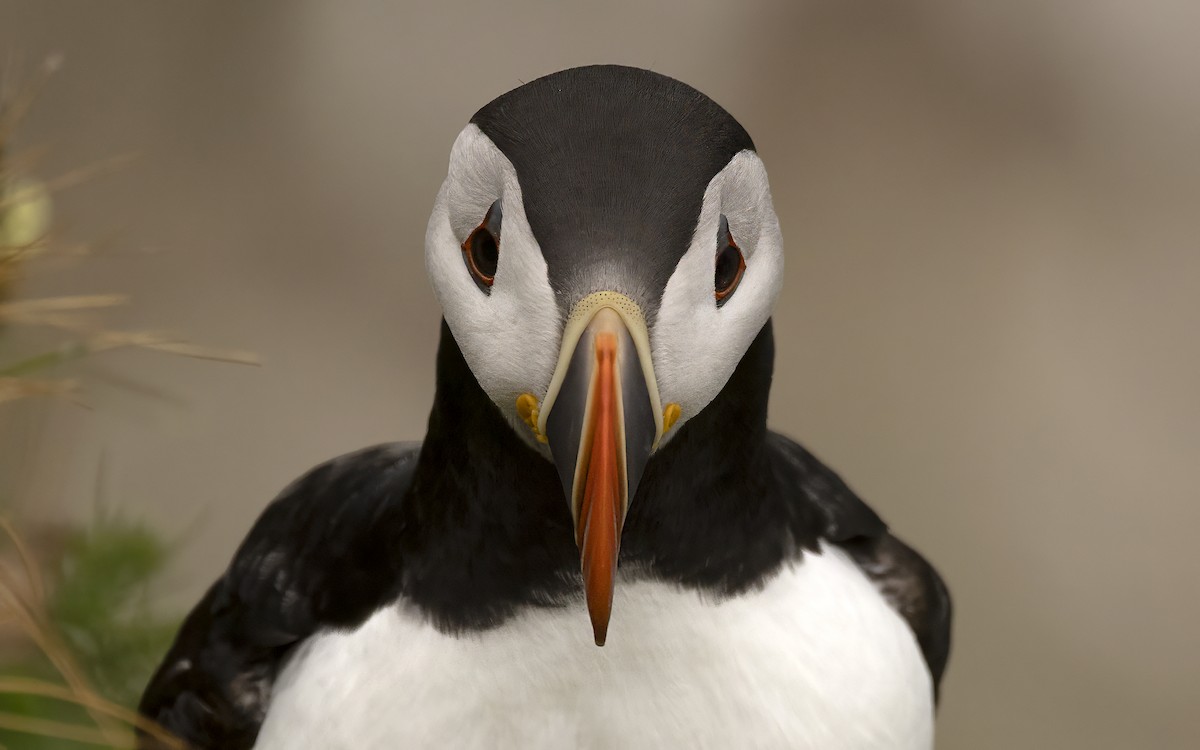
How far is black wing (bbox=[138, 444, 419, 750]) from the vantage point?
144cm

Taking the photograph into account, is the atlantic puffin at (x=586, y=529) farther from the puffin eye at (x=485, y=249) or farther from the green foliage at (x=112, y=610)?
the green foliage at (x=112, y=610)

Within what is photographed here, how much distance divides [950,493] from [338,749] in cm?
270

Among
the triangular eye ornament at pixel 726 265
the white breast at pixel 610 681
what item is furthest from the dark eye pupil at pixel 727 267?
the white breast at pixel 610 681

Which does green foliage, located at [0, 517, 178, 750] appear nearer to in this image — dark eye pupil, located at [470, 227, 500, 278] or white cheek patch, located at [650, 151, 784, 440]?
dark eye pupil, located at [470, 227, 500, 278]

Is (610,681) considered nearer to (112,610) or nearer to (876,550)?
(876,550)

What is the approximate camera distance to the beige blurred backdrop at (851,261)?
12.1 feet

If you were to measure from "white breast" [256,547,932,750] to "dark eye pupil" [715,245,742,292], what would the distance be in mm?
319

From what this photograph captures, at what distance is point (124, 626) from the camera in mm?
2152

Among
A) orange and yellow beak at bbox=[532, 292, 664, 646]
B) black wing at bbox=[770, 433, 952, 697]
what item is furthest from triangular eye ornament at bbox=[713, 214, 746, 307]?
→ black wing at bbox=[770, 433, 952, 697]

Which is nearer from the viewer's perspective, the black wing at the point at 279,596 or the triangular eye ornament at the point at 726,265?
the triangular eye ornament at the point at 726,265

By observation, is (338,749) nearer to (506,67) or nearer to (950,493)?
(950,493)

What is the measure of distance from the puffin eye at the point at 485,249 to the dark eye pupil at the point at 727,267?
18cm

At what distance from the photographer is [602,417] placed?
1.02 metres

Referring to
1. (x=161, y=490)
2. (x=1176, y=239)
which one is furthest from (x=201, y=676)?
(x=1176, y=239)
